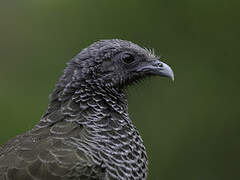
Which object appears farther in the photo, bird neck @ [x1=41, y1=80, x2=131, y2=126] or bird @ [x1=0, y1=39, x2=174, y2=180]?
bird neck @ [x1=41, y1=80, x2=131, y2=126]

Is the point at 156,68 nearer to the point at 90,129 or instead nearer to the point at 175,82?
the point at 90,129

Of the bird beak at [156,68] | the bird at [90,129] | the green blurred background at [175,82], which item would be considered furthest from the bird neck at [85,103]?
the green blurred background at [175,82]

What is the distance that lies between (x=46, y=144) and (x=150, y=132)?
19.0 feet

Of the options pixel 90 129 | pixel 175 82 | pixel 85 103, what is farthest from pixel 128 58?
pixel 175 82

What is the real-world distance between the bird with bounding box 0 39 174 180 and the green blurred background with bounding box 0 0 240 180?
14.6ft

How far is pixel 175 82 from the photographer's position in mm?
11430

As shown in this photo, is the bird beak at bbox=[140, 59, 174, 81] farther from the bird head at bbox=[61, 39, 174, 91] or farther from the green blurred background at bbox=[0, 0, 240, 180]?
the green blurred background at bbox=[0, 0, 240, 180]

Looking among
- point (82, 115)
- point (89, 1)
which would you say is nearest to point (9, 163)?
point (82, 115)

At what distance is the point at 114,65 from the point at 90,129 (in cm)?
84

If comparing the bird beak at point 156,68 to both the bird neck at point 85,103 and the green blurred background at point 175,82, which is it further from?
the green blurred background at point 175,82

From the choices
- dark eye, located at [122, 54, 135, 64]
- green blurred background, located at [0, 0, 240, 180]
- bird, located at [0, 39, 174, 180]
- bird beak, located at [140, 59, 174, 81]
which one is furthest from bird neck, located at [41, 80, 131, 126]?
green blurred background, located at [0, 0, 240, 180]

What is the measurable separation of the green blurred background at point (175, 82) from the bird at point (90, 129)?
4.46 metres

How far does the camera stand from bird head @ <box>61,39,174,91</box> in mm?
6375

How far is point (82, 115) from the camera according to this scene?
243 inches
